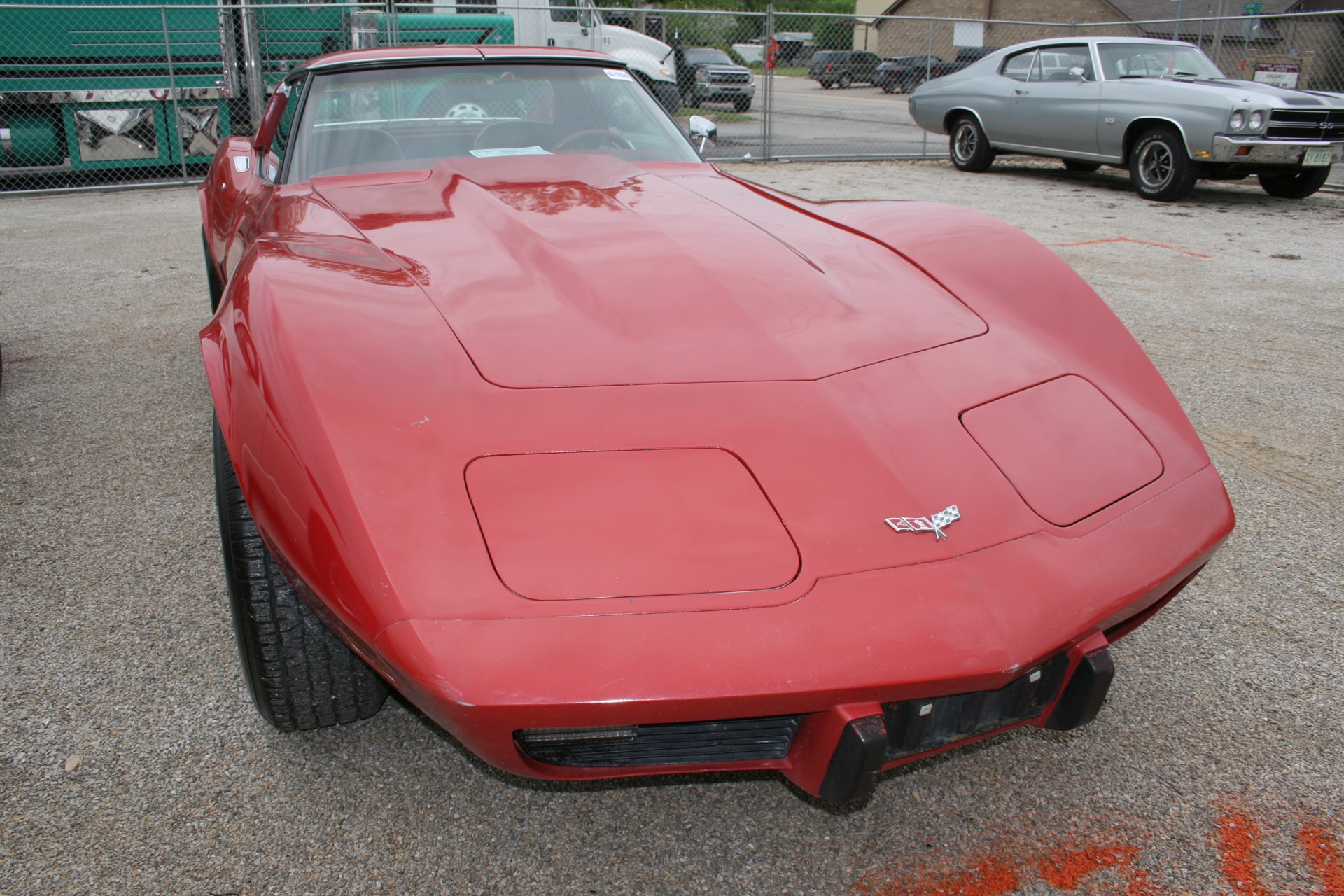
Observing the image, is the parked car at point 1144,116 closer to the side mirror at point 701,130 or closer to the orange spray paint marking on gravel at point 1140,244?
the orange spray paint marking on gravel at point 1140,244

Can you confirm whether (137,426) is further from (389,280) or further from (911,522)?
(911,522)

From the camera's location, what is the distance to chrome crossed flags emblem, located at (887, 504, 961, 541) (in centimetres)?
135

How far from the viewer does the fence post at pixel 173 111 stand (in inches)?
335

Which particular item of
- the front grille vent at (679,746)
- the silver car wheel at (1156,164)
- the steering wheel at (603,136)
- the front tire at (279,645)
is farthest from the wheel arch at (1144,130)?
the front tire at (279,645)

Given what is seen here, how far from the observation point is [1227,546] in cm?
240

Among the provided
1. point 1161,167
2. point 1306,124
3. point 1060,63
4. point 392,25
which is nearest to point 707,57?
point 392,25

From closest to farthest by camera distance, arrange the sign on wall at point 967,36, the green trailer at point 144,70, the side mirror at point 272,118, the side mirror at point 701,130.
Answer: the side mirror at point 272,118 < the side mirror at point 701,130 < the green trailer at point 144,70 < the sign on wall at point 967,36

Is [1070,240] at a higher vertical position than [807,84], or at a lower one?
lower

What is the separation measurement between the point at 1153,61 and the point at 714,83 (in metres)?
9.02

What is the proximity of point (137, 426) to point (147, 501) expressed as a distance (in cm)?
65

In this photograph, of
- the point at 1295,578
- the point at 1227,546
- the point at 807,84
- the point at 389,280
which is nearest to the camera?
the point at 389,280

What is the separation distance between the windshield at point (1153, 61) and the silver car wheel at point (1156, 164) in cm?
69

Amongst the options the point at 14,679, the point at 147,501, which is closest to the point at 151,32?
the point at 147,501

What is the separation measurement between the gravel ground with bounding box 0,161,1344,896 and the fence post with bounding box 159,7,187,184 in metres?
7.03
